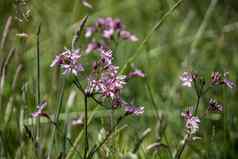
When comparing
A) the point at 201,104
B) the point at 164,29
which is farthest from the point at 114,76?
the point at 164,29

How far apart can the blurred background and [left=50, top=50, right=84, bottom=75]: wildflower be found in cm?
21

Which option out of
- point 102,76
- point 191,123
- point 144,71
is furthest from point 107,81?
point 144,71

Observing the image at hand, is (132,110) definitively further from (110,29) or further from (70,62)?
(110,29)

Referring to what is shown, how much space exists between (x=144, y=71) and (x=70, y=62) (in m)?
1.29

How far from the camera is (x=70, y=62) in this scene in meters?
1.34

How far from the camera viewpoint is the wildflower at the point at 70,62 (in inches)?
51.7

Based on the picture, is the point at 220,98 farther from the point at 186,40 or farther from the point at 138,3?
the point at 138,3

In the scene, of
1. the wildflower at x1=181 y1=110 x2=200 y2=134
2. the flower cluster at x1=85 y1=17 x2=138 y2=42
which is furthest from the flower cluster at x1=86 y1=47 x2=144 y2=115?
the flower cluster at x1=85 y1=17 x2=138 y2=42

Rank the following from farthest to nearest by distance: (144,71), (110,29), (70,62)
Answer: (144,71) → (110,29) → (70,62)

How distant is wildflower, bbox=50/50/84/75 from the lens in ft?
4.31

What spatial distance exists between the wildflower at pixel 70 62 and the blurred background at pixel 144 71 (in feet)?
0.69

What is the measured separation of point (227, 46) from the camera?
127 inches

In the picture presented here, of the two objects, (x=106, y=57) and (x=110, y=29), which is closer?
(x=106, y=57)

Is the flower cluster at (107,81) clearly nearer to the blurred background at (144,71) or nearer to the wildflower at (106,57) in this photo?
the wildflower at (106,57)
